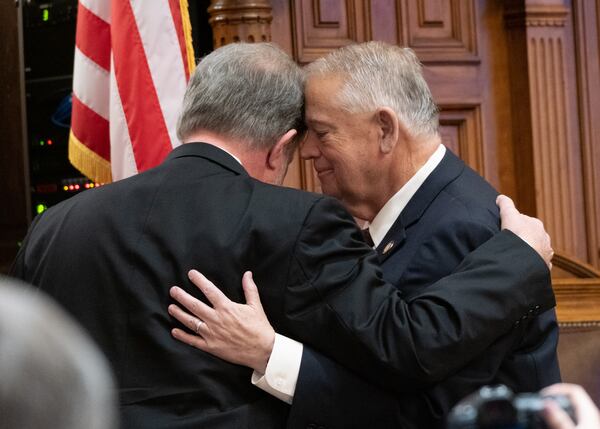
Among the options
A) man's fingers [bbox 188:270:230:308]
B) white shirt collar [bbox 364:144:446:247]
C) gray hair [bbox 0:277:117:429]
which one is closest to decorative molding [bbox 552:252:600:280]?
white shirt collar [bbox 364:144:446:247]

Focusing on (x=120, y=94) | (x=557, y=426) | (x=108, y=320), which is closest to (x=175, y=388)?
(x=108, y=320)

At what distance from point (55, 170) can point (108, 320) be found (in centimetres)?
237

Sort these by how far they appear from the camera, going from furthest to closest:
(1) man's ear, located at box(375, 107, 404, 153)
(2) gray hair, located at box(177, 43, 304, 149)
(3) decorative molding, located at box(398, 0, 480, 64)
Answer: (3) decorative molding, located at box(398, 0, 480, 64) → (1) man's ear, located at box(375, 107, 404, 153) → (2) gray hair, located at box(177, 43, 304, 149)

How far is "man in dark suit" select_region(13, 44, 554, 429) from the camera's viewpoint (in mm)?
1909

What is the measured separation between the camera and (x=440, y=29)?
12.8 feet

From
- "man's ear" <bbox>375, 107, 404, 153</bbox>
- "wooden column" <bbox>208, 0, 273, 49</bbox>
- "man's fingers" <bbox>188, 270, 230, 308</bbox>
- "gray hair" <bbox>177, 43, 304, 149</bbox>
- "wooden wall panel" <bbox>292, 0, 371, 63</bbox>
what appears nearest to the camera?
"man's fingers" <bbox>188, 270, 230, 308</bbox>

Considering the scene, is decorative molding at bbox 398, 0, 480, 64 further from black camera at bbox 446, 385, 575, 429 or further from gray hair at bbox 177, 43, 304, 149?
black camera at bbox 446, 385, 575, 429

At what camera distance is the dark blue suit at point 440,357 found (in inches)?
78.1

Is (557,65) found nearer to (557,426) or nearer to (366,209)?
(366,209)

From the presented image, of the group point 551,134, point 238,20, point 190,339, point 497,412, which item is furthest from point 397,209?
point 551,134

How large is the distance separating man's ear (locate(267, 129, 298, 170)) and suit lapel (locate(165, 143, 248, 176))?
0.11 meters

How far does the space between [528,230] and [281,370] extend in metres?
0.57

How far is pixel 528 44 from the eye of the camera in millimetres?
3822

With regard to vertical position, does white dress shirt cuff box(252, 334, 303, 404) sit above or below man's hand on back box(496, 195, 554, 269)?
below
